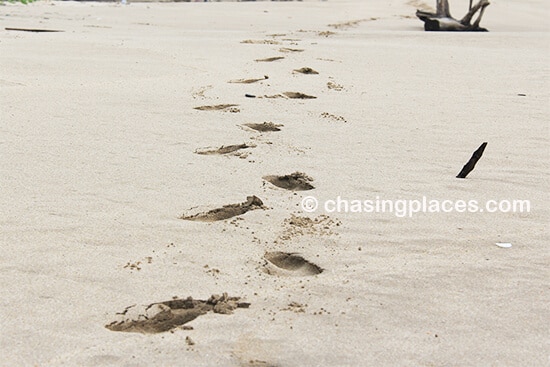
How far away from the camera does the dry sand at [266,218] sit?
181 cm

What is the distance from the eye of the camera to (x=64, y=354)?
66.4 inches

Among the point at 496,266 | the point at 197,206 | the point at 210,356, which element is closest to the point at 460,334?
the point at 496,266

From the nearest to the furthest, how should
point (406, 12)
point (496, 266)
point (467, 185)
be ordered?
point (496, 266), point (467, 185), point (406, 12)

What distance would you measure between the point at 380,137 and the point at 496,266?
1.53m

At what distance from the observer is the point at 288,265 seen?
2234 millimetres

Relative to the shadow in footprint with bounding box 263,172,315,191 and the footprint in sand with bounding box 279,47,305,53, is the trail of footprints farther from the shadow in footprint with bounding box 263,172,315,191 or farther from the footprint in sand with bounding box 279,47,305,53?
the footprint in sand with bounding box 279,47,305,53

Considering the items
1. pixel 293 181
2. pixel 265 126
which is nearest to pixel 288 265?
pixel 293 181

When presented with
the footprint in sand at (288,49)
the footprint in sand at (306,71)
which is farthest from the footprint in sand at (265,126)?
the footprint in sand at (288,49)

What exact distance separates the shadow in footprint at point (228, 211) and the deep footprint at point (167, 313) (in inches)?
23.3

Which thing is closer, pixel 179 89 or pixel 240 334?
pixel 240 334

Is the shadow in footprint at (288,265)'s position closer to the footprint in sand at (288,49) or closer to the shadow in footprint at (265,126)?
the shadow in footprint at (265,126)

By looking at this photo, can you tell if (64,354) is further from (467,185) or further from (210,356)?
(467,185)

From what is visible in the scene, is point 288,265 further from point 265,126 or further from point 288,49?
point 288,49

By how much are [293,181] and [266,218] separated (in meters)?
0.46
